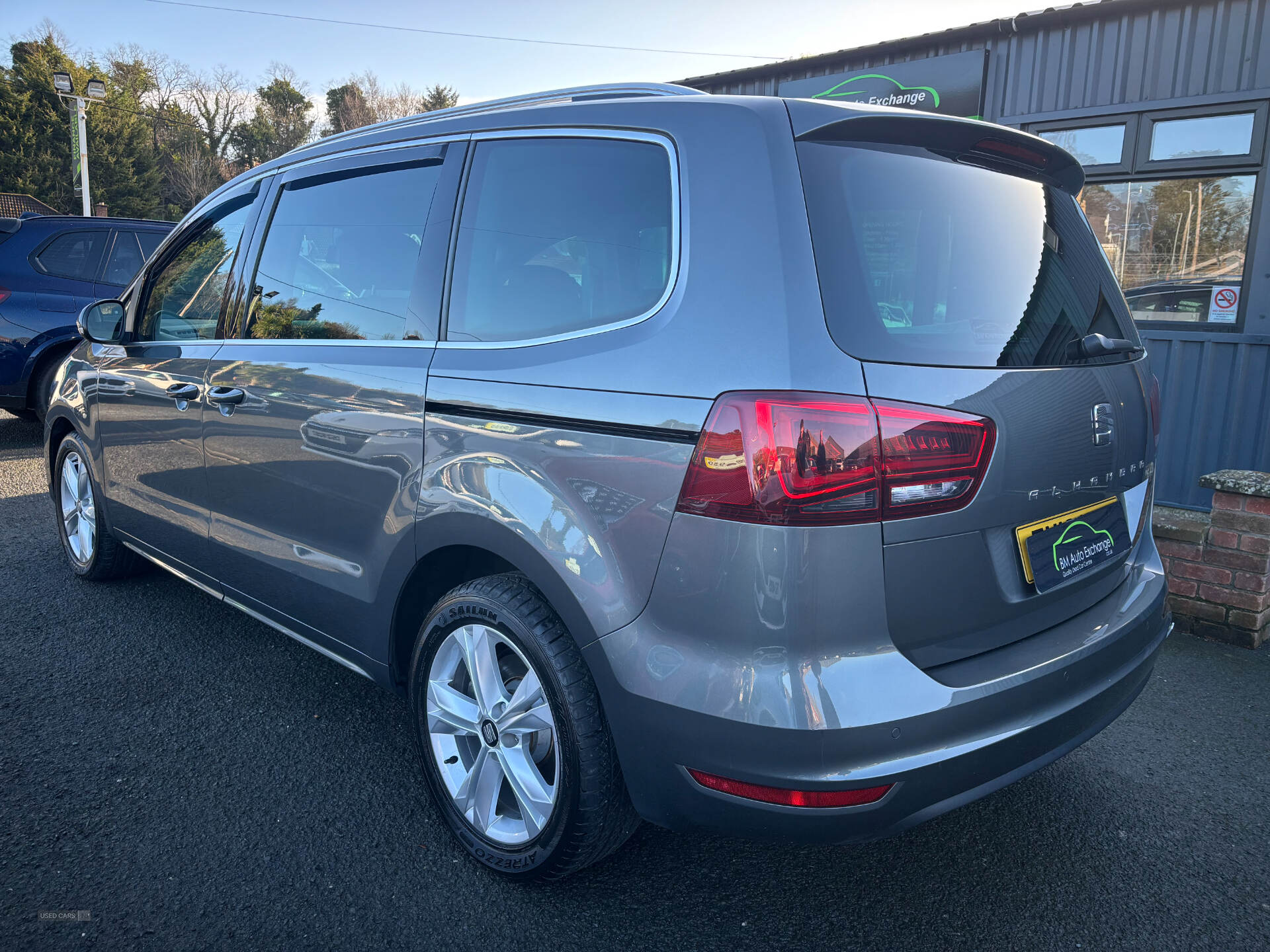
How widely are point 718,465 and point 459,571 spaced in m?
0.97

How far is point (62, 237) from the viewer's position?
7.86m

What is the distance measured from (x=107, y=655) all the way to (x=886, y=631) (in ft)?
10.4

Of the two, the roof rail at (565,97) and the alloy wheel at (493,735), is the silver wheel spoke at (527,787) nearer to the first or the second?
the alloy wheel at (493,735)

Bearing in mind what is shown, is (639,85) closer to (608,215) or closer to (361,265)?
(608,215)

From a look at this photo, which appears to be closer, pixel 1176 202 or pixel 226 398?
pixel 226 398

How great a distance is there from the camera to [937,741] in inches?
64.9

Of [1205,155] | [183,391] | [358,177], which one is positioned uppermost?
[1205,155]

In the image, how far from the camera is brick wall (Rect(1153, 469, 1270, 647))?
3639 mm

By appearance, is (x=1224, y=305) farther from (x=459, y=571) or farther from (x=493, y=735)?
(x=493, y=735)

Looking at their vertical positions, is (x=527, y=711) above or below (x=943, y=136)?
below

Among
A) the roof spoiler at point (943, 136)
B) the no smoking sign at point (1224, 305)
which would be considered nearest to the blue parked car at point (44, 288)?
the roof spoiler at point (943, 136)

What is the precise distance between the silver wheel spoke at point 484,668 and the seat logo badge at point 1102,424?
1479 millimetres

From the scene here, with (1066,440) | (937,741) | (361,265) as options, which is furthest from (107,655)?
(1066,440)

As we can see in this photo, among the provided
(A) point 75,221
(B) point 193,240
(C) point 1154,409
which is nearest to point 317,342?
(B) point 193,240
